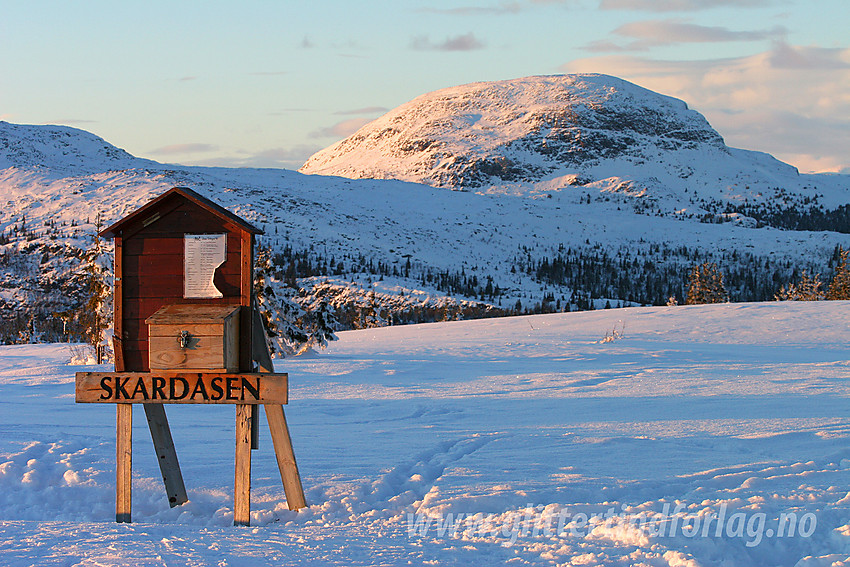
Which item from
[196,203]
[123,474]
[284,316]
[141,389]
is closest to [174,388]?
[141,389]

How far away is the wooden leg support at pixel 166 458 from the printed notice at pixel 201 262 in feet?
4.49

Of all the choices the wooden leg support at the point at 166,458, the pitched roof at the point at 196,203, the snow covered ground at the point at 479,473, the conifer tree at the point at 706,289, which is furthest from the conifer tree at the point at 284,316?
the conifer tree at the point at 706,289

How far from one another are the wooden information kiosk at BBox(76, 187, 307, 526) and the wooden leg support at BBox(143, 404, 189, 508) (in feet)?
0.04

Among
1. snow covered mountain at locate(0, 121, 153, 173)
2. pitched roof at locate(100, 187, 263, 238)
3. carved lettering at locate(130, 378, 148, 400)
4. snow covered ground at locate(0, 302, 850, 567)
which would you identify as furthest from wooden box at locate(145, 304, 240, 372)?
snow covered mountain at locate(0, 121, 153, 173)

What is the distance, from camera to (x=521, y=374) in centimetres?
1606

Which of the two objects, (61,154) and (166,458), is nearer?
(166,458)

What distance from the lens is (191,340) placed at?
6.57 metres

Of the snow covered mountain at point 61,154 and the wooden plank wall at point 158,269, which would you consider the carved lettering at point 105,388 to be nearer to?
the wooden plank wall at point 158,269

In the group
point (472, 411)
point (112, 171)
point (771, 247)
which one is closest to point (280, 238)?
point (112, 171)

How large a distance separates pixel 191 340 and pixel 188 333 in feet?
0.22

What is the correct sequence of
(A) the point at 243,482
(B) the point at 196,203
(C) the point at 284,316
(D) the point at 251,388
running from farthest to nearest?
(C) the point at 284,316 < (B) the point at 196,203 < (D) the point at 251,388 < (A) the point at 243,482

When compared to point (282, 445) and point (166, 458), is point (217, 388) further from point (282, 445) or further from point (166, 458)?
point (166, 458)

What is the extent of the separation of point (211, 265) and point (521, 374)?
1016cm

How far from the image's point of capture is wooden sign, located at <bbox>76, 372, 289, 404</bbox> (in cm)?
664
